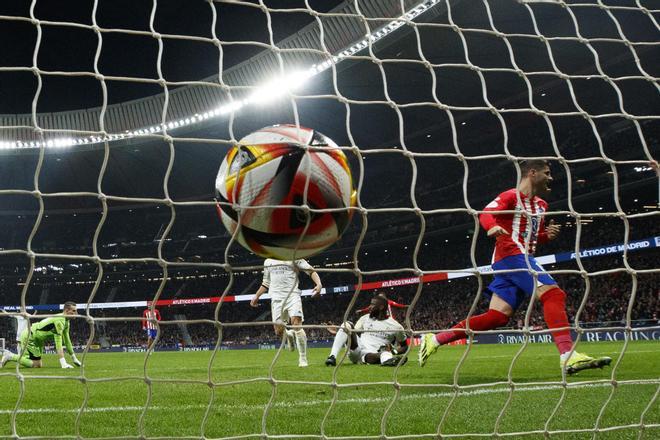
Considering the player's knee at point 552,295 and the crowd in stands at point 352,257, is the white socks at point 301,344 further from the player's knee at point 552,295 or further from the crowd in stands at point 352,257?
the crowd in stands at point 352,257

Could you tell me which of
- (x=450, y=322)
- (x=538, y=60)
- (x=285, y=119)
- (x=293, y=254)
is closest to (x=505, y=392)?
(x=293, y=254)

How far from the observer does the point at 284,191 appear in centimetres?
274

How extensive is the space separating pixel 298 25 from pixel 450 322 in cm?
1498

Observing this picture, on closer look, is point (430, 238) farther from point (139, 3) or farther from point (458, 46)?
point (139, 3)

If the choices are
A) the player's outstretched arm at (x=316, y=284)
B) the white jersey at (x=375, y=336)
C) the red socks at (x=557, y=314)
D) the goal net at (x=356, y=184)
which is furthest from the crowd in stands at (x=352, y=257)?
the red socks at (x=557, y=314)

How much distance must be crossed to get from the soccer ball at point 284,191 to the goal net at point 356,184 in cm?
42

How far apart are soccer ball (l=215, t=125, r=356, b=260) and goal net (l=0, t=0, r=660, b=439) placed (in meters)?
0.42

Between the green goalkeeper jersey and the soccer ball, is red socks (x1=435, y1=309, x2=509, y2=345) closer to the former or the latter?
the soccer ball

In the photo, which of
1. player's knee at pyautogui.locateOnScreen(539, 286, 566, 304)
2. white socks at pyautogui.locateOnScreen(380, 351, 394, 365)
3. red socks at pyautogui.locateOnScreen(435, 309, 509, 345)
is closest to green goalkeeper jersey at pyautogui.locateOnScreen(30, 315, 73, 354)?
white socks at pyautogui.locateOnScreen(380, 351, 394, 365)

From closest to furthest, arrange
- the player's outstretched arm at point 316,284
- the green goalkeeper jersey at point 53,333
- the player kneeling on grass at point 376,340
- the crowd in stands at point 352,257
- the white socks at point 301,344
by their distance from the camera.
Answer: the player's outstretched arm at point 316,284 < the player kneeling on grass at point 376,340 < the white socks at point 301,344 < the green goalkeeper jersey at point 53,333 < the crowd in stands at point 352,257

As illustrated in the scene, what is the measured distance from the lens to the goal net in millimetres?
4203

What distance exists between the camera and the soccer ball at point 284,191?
2.73m

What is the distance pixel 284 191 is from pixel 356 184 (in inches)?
499

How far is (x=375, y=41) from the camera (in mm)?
18047
